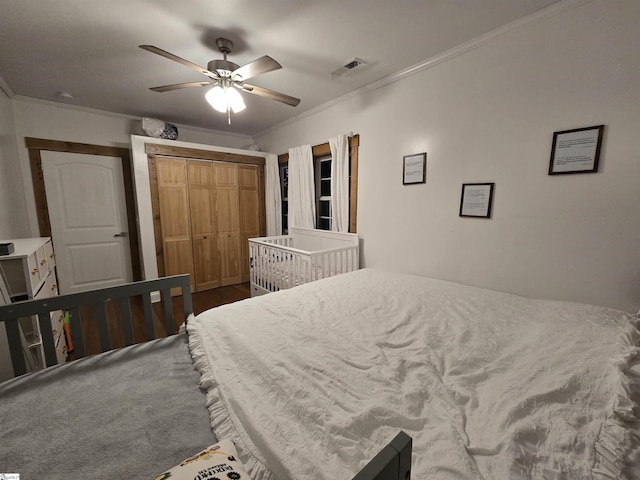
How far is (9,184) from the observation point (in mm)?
2623

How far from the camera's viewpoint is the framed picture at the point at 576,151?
1.56 m

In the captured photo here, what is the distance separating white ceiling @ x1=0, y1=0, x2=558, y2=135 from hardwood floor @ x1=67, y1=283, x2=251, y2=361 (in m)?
2.24

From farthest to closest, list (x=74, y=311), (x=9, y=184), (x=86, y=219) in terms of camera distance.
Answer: (x=86, y=219)
(x=9, y=184)
(x=74, y=311)

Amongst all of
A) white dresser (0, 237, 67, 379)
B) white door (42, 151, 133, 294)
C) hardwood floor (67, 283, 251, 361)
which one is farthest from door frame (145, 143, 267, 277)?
white dresser (0, 237, 67, 379)

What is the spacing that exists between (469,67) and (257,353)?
2495 mm

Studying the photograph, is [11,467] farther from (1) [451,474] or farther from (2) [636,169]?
(2) [636,169]

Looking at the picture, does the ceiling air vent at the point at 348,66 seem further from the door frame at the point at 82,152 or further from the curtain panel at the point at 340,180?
the door frame at the point at 82,152

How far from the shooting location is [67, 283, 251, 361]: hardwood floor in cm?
240

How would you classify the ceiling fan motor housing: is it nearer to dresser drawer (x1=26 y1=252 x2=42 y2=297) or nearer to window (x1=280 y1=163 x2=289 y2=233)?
dresser drawer (x1=26 y1=252 x2=42 y2=297)

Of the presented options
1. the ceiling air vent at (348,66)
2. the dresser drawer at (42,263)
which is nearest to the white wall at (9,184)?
the dresser drawer at (42,263)

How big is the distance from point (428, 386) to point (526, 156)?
1757mm

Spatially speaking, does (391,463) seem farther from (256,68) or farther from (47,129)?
(47,129)

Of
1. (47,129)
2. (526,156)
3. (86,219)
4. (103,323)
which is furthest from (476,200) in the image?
(47,129)

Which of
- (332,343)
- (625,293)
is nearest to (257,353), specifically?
(332,343)
